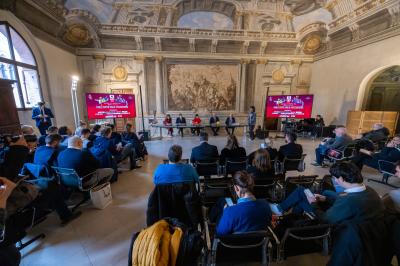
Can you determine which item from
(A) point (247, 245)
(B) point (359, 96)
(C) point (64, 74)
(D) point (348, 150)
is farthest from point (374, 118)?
(C) point (64, 74)

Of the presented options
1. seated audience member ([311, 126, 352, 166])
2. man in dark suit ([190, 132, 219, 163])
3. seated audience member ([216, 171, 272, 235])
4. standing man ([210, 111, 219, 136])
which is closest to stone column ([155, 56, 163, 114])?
standing man ([210, 111, 219, 136])

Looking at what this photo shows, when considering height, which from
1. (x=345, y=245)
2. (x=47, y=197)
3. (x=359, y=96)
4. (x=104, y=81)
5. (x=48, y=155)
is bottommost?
(x=47, y=197)

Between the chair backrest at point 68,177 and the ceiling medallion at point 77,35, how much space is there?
7429 millimetres

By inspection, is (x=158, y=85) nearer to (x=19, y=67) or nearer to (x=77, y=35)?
(x=77, y=35)

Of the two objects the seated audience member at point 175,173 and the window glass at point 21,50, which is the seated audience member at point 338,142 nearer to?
the seated audience member at point 175,173

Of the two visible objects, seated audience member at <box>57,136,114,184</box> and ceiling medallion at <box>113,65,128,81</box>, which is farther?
ceiling medallion at <box>113,65,128,81</box>

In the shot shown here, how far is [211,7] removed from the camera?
25.7ft

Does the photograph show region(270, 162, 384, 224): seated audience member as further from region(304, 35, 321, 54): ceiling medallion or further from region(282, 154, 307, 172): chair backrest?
region(304, 35, 321, 54): ceiling medallion

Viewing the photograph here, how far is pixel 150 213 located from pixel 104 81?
8762 mm

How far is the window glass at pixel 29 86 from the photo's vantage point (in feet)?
17.7

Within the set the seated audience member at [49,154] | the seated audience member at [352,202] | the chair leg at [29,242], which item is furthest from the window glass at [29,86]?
the seated audience member at [352,202]

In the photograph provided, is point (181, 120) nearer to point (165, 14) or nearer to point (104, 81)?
point (104, 81)

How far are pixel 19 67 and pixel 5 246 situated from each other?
21.0 feet

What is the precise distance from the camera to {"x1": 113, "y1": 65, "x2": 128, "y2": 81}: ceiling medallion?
8.52 meters
